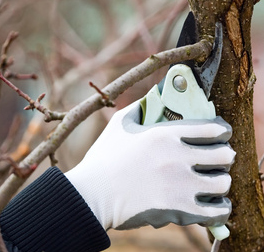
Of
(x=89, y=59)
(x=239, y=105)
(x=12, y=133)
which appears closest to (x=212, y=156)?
(x=239, y=105)

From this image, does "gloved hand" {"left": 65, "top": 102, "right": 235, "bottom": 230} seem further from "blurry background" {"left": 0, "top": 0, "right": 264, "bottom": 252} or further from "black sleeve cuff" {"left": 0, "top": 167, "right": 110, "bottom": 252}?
"blurry background" {"left": 0, "top": 0, "right": 264, "bottom": 252}

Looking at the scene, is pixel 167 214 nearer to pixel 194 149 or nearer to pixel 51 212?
pixel 194 149

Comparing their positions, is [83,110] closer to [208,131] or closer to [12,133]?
[208,131]

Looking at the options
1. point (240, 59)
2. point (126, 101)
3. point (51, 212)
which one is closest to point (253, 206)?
point (240, 59)

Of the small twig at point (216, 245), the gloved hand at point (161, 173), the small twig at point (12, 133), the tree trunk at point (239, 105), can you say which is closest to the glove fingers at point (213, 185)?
the gloved hand at point (161, 173)

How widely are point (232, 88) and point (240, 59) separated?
2.6 inches

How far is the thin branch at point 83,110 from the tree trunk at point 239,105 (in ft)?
0.34

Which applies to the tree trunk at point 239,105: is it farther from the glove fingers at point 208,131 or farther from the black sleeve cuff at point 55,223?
the black sleeve cuff at point 55,223

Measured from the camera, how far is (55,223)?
1.15 metres

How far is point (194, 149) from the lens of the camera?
103 cm

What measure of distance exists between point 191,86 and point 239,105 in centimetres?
15

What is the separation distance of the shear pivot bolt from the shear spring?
2.5 inches

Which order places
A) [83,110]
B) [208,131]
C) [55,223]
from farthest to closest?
[55,223] → [208,131] → [83,110]

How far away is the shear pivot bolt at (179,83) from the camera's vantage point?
3.36ft
